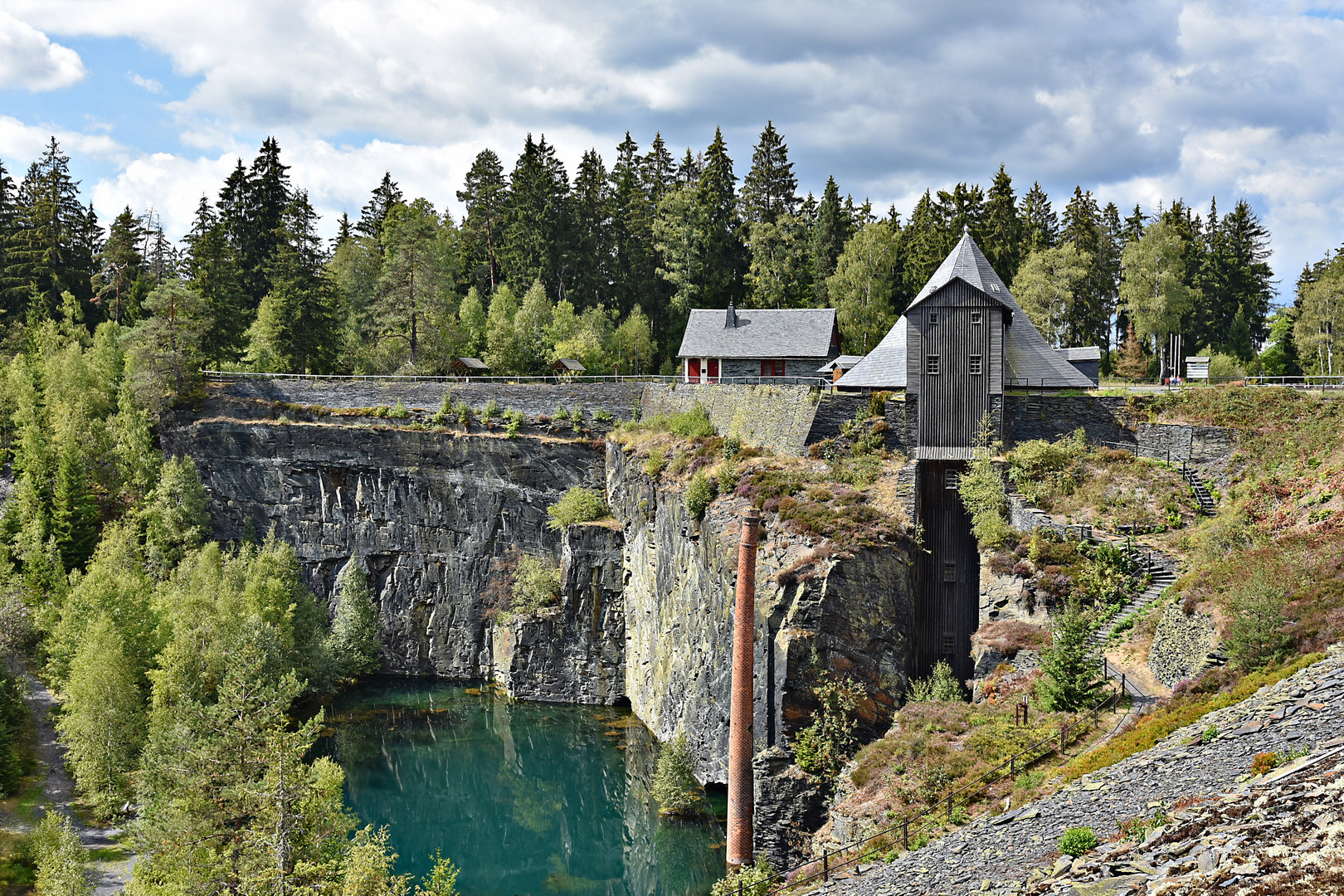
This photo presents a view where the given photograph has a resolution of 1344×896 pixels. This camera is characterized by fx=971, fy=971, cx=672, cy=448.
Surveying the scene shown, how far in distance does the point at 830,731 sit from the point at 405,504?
33006mm

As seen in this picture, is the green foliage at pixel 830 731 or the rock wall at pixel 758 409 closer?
the green foliage at pixel 830 731

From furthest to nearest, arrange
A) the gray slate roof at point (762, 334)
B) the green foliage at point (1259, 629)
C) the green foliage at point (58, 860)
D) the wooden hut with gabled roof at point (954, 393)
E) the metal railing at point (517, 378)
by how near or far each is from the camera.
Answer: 1. the gray slate roof at point (762, 334)
2. the metal railing at point (517, 378)
3. the wooden hut with gabled roof at point (954, 393)
4. the green foliage at point (58, 860)
5. the green foliage at point (1259, 629)


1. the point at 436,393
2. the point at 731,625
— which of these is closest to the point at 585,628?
the point at 436,393

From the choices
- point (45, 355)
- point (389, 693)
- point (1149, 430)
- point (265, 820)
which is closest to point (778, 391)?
point (1149, 430)

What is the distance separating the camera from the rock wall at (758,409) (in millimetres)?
38188

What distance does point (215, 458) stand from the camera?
57.4 metres

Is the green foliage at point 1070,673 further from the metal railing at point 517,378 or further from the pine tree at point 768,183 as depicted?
the pine tree at point 768,183

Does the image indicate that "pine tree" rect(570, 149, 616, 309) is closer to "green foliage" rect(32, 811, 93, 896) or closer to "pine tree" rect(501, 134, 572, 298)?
"pine tree" rect(501, 134, 572, 298)

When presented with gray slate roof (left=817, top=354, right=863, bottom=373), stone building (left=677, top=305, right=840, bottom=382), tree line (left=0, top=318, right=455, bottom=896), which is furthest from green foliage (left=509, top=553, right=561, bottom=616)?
gray slate roof (left=817, top=354, right=863, bottom=373)

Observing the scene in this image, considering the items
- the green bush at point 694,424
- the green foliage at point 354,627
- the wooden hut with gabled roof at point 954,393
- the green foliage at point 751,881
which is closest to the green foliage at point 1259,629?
the wooden hut with gabled roof at point 954,393

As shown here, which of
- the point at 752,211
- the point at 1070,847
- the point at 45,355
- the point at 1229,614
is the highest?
the point at 752,211

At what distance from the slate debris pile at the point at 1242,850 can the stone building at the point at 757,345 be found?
37488mm

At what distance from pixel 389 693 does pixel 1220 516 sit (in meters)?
41.5

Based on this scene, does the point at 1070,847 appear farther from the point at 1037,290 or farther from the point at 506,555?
the point at 1037,290
